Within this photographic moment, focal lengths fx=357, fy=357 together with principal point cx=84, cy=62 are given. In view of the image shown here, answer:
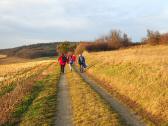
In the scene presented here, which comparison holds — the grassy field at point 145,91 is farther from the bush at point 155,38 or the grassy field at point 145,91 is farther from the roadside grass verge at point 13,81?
the bush at point 155,38

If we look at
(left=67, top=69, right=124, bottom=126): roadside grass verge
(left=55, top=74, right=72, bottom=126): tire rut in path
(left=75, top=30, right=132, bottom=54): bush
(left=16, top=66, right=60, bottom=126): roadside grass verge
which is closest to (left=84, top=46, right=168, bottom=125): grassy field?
(left=67, top=69, right=124, bottom=126): roadside grass verge

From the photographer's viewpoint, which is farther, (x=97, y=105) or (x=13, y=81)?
(x=13, y=81)

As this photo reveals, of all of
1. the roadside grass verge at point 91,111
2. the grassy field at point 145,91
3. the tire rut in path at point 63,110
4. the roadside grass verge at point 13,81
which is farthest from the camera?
the roadside grass verge at point 13,81

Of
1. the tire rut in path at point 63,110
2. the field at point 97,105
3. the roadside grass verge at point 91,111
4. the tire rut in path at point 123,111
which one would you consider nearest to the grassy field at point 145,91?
the field at point 97,105

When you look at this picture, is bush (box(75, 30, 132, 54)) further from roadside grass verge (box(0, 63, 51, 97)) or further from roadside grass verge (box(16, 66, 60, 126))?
roadside grass verge (box(16, 66, 60, 126))

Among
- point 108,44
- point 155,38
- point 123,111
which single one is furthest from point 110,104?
point 108,44

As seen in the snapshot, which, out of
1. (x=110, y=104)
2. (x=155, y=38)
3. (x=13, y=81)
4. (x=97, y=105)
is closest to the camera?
(x=97, y=105)

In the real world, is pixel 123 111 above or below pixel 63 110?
below

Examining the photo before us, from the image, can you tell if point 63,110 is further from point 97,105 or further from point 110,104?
point 110,104

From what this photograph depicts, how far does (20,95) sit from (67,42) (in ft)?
367

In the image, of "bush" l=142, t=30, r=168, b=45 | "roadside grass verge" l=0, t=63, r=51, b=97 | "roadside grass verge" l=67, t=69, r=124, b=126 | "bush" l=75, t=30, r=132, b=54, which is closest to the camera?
"roadside grass verge" l=67, t=69, r=124, b=126

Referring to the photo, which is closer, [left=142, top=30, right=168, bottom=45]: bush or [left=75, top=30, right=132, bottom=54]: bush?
[left=142, top=30, right=168, bottom=45]: bush

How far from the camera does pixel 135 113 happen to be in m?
14.5

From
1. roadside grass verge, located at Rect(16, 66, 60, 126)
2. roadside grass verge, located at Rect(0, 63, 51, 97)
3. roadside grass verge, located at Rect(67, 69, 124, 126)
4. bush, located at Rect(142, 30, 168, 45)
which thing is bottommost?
roadside grass verge, located at Rect(0, 63, 51, 97)
